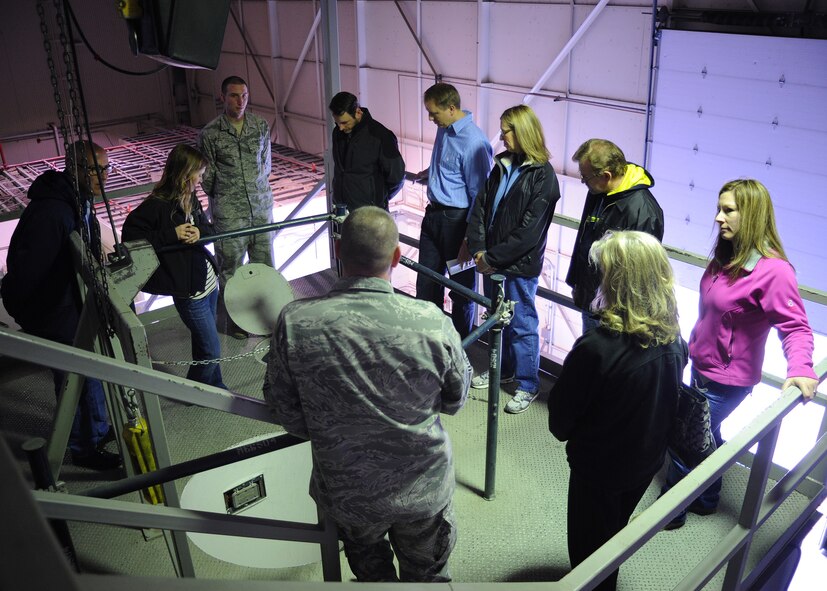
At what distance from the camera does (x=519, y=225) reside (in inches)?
138

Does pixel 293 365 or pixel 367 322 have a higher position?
pixel 367 322

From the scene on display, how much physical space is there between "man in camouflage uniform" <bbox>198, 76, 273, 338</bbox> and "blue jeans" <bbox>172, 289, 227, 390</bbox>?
84 centimetres

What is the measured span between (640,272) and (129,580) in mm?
1530

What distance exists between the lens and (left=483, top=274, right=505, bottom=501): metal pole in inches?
107

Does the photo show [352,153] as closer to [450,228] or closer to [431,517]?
[450,228]

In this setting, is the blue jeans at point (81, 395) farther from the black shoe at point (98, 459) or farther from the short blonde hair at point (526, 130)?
the short blonde hair at point (526, 130)

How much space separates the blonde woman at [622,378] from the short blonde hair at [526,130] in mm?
1443

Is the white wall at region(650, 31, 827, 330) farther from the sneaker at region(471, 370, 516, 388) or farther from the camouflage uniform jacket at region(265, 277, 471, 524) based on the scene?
the camouflage uniform jacket at region(265, 277, 471, 524)

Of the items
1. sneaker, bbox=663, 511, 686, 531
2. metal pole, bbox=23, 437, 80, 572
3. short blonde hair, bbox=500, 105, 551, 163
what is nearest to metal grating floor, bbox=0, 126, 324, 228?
short blonde hair, bbox=500, 105, 551, 163

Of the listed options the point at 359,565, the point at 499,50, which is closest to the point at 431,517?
the point at 359,565

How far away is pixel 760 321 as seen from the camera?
99.9 inches

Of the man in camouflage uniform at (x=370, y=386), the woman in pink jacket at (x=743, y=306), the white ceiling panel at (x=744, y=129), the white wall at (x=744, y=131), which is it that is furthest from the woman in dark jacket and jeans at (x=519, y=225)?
the white ceiling panel at (x=744, y=129)

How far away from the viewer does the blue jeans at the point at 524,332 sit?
3.60 m

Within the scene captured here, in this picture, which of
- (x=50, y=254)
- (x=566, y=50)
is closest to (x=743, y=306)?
(x=50, y=254)
